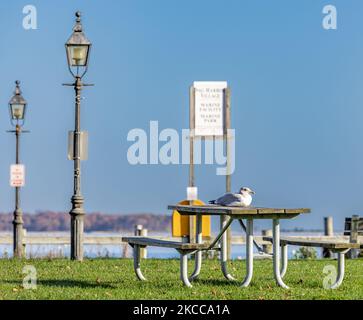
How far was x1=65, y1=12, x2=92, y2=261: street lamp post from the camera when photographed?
19047 mm

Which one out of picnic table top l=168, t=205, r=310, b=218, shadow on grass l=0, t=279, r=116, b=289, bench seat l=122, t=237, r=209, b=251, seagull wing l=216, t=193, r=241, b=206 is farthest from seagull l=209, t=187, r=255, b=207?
shadow on grass l=0, t=279, r=116, b=289

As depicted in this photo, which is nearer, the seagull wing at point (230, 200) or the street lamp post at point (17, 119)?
the seagull wing at point (230, 200)

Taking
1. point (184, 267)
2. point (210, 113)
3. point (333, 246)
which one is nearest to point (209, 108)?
point (210, 113)

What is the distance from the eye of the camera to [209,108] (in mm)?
20781

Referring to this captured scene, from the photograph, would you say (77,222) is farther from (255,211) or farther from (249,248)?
(255,211)

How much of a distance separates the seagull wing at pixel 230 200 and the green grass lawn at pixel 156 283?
1077 mm

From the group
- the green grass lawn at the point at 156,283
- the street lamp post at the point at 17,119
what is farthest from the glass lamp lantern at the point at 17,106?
the green grass lawn at the point at 156,283

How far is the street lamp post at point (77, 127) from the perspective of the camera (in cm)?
1905

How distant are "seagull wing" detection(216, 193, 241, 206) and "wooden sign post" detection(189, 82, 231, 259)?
24.0 ft

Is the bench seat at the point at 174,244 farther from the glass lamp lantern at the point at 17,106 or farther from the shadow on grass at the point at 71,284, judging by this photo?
the glass lamp lantern at the point at 17,106
